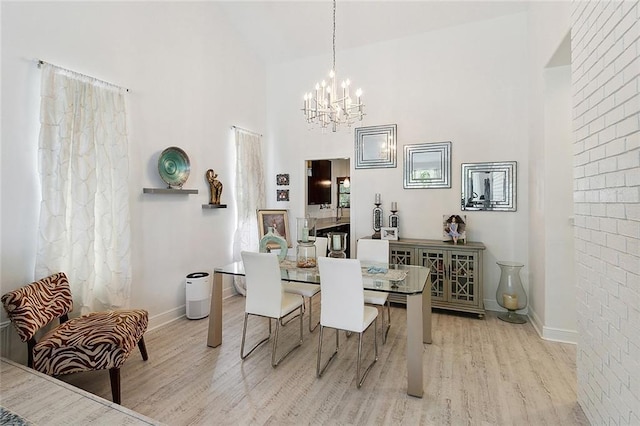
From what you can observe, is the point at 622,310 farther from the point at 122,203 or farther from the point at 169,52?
the point at 169,52

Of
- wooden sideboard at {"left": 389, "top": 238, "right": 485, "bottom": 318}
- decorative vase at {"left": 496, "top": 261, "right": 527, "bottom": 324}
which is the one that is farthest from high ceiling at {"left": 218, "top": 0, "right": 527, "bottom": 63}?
decorative vase at {"left": 496, "top": 261, "right": 527, "bottom": 324}

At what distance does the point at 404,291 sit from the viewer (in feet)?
7.45

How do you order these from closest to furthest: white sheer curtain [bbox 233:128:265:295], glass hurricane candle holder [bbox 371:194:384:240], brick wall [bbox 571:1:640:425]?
1. brick wall [bbox 571:1:640:425]
2. glass hurricane candle holder [bbox 371:194:384:240]
3. white sheer curtain [bbox 233:128:265:295]

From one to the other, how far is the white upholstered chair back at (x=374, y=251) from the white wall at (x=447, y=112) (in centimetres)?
121

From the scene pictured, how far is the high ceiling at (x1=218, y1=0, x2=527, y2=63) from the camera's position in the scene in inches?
154

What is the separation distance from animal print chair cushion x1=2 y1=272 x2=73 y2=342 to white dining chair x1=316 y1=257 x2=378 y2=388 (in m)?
1.98

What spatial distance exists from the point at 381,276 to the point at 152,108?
2987mm

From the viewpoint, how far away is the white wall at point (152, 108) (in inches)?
95.6

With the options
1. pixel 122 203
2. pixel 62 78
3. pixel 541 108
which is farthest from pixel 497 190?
pixel 62 78

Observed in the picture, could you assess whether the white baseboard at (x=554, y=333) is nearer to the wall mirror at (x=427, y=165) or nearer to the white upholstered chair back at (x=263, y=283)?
the wall mirror at (x=427, y=165)

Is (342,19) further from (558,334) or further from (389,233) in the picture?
(558,334)

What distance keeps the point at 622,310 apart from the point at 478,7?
12.4 feet

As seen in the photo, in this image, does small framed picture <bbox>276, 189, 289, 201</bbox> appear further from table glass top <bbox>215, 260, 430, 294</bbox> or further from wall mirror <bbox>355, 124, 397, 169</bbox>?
table glass top <bbox>215, 260, 430, 294</bbox>

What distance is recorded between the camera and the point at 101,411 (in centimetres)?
169
